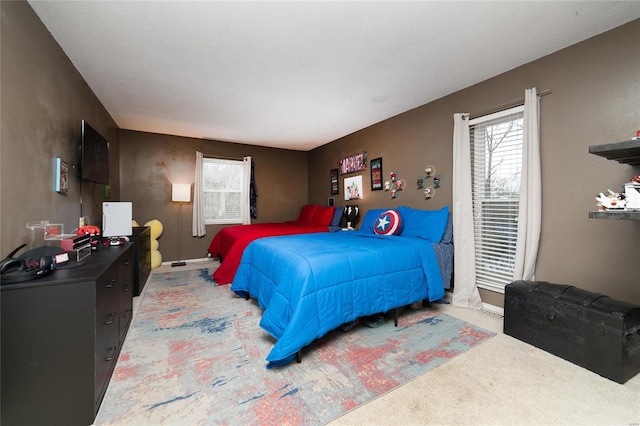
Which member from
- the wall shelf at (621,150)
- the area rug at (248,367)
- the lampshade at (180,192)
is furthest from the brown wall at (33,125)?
the wall shelf at (621,150)

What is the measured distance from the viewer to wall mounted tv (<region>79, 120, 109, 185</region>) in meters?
2.38

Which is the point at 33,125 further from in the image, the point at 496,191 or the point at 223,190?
the point at 496,191

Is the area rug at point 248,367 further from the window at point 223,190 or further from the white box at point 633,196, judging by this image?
the window at point 223,190

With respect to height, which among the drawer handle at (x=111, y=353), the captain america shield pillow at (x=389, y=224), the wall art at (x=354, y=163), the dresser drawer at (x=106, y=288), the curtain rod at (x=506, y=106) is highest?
the curtain rod at (x=506, y=106)

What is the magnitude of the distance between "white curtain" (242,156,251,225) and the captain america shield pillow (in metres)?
3.08

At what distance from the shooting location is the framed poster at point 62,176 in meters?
2.05

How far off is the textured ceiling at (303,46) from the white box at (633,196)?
4.12ft

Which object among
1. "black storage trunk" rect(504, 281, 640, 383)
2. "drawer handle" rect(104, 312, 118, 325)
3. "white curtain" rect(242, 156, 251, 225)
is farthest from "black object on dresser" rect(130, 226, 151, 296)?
"black storage trunk" rect(504, 281, 640, 383)

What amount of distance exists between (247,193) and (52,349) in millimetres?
4452

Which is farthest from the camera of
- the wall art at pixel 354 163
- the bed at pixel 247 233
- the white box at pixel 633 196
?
the wall art at pixel 354 163

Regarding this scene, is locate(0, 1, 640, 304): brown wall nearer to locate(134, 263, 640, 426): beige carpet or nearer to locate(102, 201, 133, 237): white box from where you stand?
locate(102, 201, 133, 237): white box

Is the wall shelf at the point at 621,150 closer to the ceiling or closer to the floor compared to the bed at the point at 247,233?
closer to the ceiling

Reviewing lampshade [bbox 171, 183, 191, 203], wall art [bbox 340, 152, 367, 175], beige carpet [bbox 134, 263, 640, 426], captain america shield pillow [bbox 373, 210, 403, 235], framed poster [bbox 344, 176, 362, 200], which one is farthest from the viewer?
lampshade [bbox 171, 183, 191, 203]

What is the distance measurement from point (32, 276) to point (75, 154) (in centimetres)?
167
